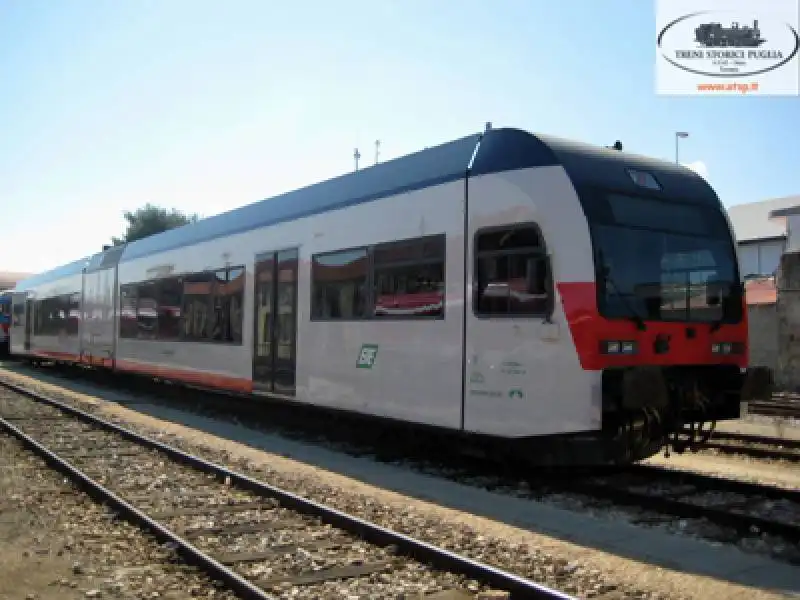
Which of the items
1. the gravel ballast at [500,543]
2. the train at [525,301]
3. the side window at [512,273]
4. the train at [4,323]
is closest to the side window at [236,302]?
the train at [525,301]

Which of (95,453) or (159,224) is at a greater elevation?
(159,224)

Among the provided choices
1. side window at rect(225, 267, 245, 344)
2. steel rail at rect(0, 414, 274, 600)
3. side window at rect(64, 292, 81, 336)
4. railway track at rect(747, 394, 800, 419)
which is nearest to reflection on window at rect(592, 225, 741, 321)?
steel rail at rect(0, 414, 274, 600)

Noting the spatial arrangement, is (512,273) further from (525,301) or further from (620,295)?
(620,295)

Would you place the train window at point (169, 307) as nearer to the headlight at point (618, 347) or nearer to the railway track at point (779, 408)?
the headlight at point (618, 347)

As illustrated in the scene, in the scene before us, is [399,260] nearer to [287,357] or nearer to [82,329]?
[287,357]

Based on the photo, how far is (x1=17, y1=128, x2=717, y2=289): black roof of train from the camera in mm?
7754

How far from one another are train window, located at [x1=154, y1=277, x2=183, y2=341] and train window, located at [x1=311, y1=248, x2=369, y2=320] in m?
5.67

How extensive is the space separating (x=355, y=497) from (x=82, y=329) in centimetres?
1723

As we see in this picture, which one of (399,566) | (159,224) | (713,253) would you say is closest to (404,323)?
(713,253)

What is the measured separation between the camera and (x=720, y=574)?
5211 millimetres

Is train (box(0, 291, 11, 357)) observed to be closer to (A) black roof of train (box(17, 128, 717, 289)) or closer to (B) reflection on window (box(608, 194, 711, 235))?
(A) black roof of train (box(17, 128, 717, 289))

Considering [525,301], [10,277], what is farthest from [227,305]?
[10,277]

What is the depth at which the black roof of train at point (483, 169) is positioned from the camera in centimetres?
775

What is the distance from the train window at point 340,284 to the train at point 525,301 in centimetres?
3
